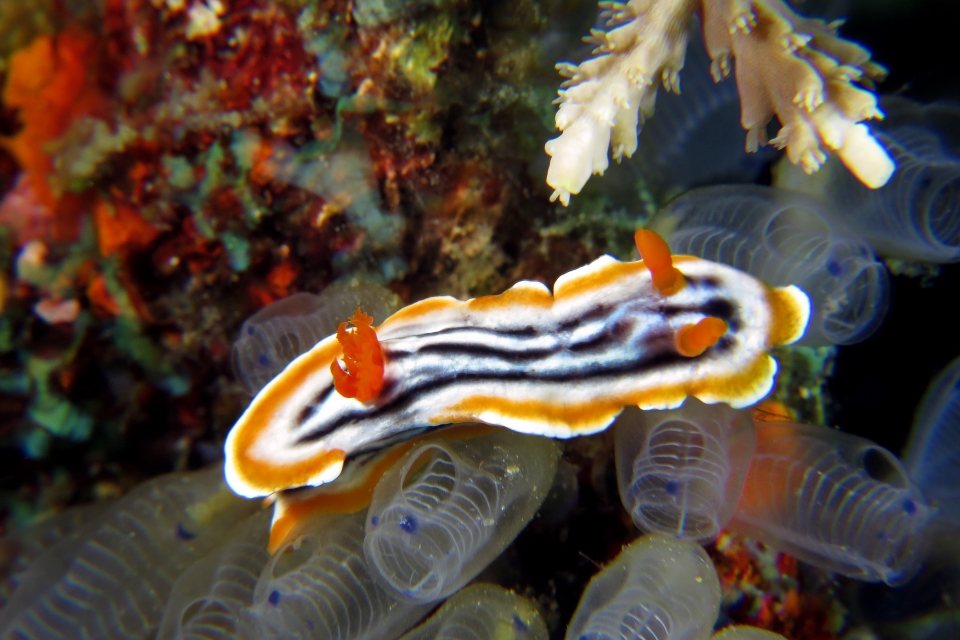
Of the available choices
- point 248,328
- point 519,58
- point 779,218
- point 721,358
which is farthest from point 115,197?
point 779,218

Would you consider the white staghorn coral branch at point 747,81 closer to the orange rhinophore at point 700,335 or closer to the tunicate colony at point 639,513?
the tunicate colony at point 639,513

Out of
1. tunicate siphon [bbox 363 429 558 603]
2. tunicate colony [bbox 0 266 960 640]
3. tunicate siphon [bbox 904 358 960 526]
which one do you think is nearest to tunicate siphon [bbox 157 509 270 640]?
tunicate colony [bbox 0 266 960 640]

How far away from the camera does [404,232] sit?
287cm

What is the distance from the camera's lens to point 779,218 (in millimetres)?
2209

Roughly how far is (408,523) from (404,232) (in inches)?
62.7

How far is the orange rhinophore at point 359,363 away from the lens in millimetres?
2049

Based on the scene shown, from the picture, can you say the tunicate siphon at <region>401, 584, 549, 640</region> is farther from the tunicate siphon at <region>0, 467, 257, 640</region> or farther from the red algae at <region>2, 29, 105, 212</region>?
the red algae at <region>2, 29, 105, 212</region>

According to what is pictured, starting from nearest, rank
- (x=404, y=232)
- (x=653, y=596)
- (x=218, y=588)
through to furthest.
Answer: (x=653, y=596)
(x=218, y=588)
(x=404, y=232)

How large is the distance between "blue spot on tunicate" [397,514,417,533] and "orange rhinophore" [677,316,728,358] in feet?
3.81

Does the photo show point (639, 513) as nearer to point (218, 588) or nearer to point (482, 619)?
point (482, 619)

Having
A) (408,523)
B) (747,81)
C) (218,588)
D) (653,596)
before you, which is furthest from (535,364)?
(218,588)

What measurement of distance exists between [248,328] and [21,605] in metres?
1.36

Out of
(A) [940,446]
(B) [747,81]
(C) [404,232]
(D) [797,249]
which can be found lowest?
(A) [940,446]

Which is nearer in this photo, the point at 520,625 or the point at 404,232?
the point at 520,625
